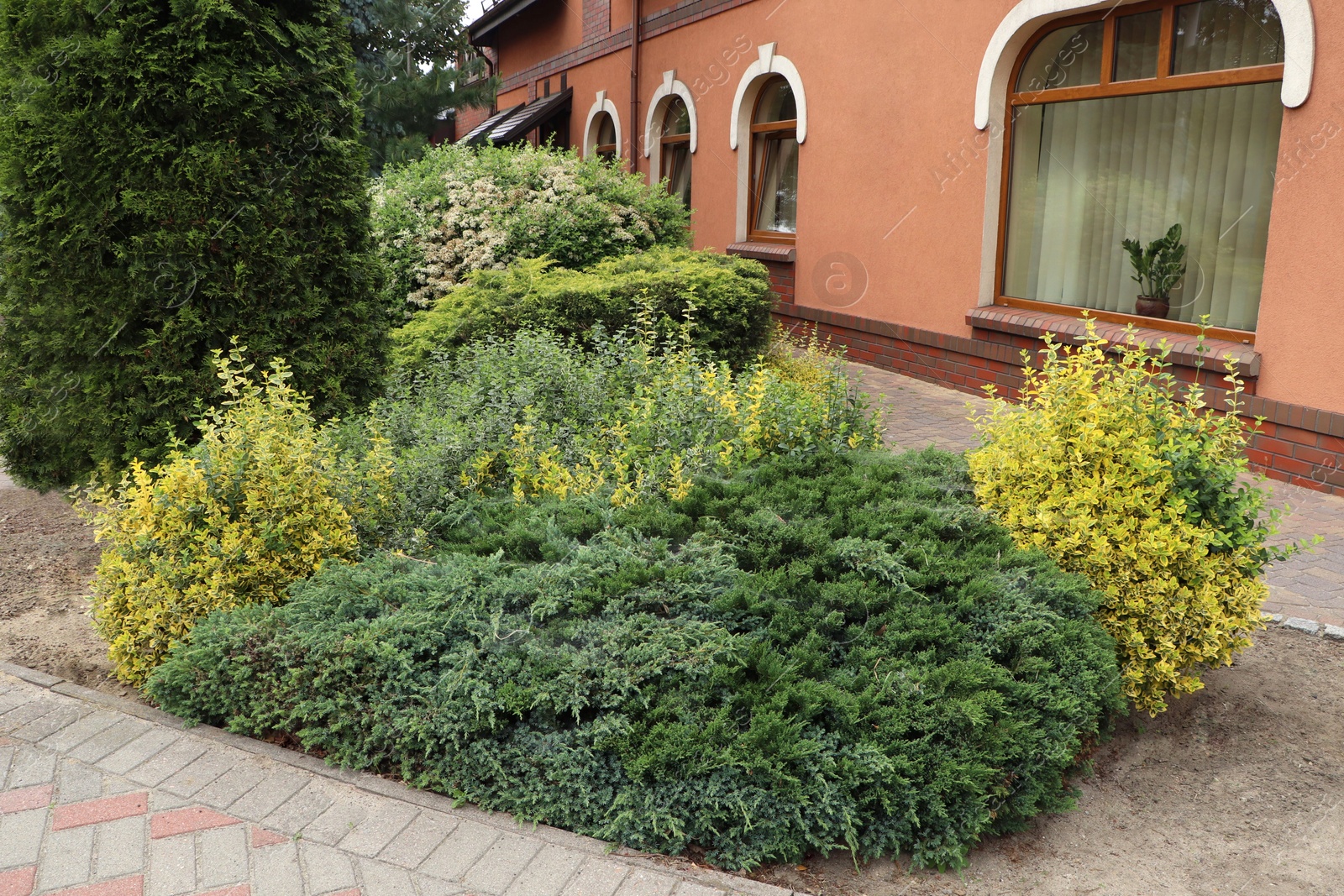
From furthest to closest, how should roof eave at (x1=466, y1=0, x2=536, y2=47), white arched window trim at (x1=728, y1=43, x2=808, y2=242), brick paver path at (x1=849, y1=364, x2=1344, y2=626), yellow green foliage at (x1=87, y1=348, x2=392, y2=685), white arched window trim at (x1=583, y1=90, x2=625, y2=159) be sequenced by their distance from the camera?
roof eave at (x1=466, y1=0, x2=536, y2=47)
white arched window trim at (x1=583, y1=90, x2=625, y2=159)
white arched window trim at (x1=728, y1=43, x2=808, y2=242)
brick paver path at (x1=849, y1=364, x2=1344, y2=626)
yellow green foliage at (x1=87, y1=348, x2=392, y2=685)

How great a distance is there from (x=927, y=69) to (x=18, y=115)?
687 centimetres

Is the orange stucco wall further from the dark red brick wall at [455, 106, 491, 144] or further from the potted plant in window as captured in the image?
the dark red brick wall at [455, 106, 491, 144]

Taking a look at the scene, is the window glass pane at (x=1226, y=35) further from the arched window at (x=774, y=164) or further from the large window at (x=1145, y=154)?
the arched window at (x=774, y=164)

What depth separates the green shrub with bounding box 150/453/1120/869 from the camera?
272 centimetres

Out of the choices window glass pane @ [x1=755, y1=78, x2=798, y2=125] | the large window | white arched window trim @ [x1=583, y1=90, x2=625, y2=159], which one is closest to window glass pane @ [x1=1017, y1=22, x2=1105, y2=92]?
the large window

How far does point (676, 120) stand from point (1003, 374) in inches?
321

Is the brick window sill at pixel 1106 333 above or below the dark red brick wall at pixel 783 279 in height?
below

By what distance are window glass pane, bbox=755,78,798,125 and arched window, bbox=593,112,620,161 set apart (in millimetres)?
4783

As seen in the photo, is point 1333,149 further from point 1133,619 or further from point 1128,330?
point 1133,619

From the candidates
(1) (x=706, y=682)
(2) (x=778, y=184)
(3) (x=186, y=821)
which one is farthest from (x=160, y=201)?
(2) (x=778, y=184)

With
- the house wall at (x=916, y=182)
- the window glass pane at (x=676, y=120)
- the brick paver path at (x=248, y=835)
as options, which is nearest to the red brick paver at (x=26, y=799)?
the brick paver path at (x=248, y=835)

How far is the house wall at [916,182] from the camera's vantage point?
228 inches

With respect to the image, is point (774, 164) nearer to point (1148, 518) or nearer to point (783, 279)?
point (783, 279)

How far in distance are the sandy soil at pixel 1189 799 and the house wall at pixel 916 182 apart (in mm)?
2649
